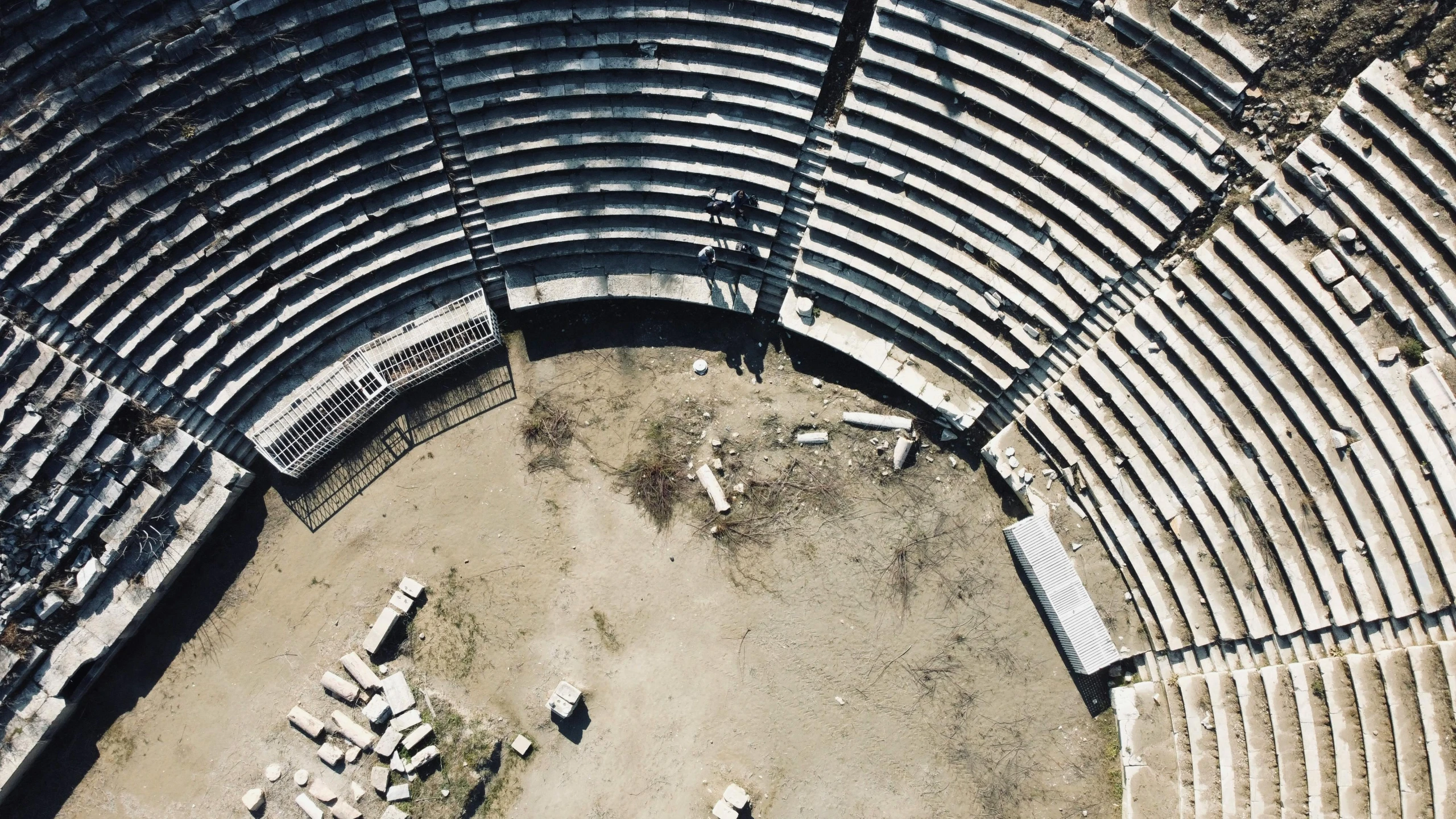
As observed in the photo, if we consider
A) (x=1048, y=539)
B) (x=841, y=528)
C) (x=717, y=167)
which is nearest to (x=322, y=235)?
(x=717, y=167)

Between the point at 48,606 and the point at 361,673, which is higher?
the point at 361,673

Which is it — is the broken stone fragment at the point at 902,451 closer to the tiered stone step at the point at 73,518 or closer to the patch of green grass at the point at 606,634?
the patch of green grass at the point at 606,634

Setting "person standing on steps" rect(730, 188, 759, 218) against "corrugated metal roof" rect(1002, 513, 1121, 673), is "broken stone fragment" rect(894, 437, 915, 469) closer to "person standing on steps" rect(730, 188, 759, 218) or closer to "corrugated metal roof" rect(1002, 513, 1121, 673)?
"corrugated metal roof" rect(1002, 513, 1121, 673)

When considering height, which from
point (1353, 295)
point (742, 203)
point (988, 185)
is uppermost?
point (988, 185)

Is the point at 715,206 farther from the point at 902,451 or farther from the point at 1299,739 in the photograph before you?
the point at 1299,739

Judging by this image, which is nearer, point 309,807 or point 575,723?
point 309,807

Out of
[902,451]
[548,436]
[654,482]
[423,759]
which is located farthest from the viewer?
[548,436]

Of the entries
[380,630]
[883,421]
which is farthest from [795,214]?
[380,630]
